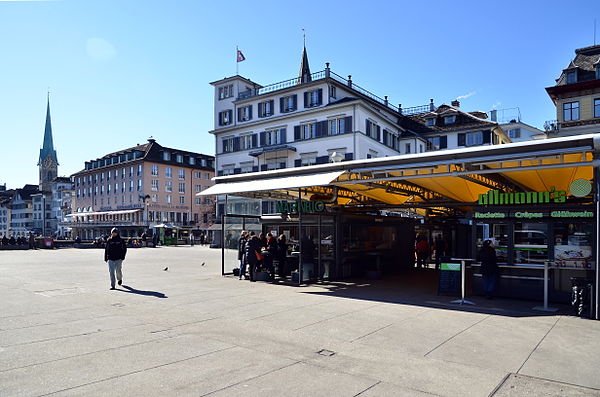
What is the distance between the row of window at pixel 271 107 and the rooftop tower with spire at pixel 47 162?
91475mm

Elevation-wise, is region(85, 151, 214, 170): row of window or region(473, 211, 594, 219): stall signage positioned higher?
region(85, 151, 214, 170): row of window

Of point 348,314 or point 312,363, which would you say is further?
point 348,314

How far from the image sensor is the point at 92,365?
5.87 m

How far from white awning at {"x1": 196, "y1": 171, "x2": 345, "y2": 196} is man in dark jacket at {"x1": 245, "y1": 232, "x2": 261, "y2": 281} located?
5.99 ft

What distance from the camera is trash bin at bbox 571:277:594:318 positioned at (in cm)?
930

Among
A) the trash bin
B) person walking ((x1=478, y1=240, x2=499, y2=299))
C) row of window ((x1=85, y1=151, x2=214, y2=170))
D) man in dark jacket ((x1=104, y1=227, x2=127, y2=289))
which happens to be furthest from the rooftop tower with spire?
the trash bin

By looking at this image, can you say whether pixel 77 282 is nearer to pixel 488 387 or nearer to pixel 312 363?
pixel 312 363

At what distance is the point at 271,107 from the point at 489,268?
123ft

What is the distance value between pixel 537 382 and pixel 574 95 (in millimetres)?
37278

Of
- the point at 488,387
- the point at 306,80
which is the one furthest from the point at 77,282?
the point at 306,80

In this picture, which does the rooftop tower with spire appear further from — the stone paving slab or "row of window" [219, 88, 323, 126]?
the stone paving slab

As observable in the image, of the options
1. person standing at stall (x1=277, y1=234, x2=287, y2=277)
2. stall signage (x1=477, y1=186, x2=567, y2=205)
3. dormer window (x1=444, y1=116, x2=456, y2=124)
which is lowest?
person standing at stall (x1=277, y1=234, x2=287, y2=277)

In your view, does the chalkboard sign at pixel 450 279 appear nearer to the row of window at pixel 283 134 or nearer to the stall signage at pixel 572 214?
the stall signage at pixel 572 214

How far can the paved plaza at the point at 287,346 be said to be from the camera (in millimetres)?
5227
